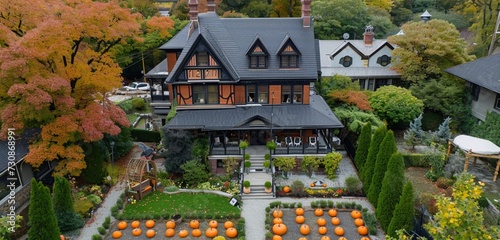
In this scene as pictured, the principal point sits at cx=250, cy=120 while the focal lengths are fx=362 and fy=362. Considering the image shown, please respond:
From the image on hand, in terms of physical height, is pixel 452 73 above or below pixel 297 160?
above

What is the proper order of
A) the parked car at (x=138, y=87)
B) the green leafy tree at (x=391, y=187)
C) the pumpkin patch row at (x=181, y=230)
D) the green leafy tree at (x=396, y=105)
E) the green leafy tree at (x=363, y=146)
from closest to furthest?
the green leafy tree at (x=391, y=187) < the pumpkin patch row at (x=181, y=230) < the green leafy tree at (x=363, y=146) < the green leafy tree at (x=396, y=105) < the parked car at (x=138, y=87)

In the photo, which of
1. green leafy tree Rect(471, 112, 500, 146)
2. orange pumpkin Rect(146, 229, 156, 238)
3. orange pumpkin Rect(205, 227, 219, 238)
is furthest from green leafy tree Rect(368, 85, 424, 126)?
orange pumpkin Rect(146, 229, 156, 238)

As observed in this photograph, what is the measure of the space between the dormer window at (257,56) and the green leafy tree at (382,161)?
1114cm

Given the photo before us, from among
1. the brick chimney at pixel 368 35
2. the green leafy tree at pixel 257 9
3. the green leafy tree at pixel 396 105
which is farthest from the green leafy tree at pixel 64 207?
the green leafy tree at pixel 257 9

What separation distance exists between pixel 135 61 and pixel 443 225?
46.8 m

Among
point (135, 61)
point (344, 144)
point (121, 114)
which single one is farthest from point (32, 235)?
point (135, 61)

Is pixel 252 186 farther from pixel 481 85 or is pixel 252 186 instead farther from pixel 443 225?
pixel 481 85

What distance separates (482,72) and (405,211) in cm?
1881

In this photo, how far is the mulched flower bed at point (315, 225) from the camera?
1897cm

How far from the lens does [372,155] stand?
2142 cm

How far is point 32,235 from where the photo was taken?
605 inches

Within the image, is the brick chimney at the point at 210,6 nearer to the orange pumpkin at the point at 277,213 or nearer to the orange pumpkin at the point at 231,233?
the orange pumpkin at the point at 277,213

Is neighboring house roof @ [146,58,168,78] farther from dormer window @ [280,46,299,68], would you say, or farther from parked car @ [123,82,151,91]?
parked car @ [123,82,151,91]

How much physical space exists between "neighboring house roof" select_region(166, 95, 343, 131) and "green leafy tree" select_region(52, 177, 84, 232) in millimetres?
8148
